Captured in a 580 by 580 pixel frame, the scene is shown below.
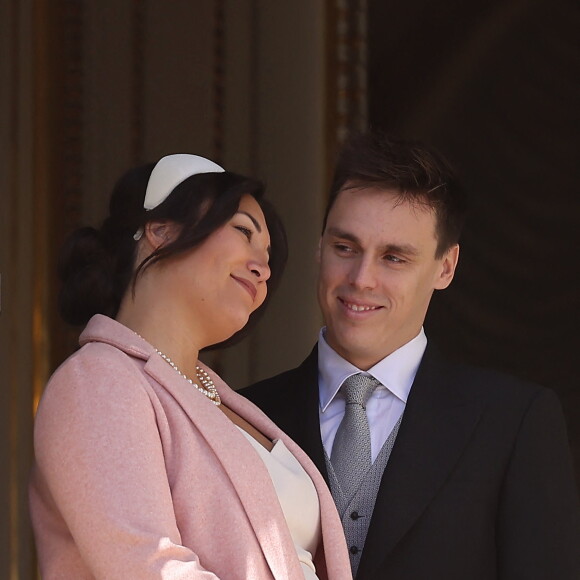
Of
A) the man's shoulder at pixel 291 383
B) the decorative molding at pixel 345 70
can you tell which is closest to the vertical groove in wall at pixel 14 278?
the decorative molding at pixel 345 70

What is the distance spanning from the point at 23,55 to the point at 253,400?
126 centimetres

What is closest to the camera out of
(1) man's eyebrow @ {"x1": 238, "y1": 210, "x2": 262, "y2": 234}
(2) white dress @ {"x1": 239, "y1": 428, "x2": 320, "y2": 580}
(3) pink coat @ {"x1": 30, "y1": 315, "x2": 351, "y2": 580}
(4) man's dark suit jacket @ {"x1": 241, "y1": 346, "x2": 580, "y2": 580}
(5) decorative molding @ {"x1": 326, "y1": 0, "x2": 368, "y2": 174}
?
(3) pink coat @ {"x1": 30, "y1": 315, "x2": 351, "y2": 580}

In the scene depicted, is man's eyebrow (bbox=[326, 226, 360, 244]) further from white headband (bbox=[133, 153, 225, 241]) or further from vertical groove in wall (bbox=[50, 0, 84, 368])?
vertical groove in wall (bbox=[50, 0, 84, 368])

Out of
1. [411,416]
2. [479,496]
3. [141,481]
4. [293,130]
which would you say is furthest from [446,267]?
[293,130]

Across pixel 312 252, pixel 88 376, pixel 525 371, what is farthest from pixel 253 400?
pixel 525 371

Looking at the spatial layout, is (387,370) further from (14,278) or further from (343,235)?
(14,278)

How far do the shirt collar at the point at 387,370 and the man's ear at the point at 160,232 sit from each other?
54 centimetres

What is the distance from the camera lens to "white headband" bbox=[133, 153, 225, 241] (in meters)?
1.90

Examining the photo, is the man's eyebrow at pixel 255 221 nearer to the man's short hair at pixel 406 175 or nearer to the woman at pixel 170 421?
the woman at pixel 170 421

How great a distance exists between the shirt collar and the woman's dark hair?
45 cm

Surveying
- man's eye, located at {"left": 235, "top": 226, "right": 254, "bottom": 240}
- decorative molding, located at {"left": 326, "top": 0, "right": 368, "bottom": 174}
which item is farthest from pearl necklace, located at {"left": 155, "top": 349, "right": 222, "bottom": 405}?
decorative molding, located at {"left": 326, "top": 0, "right": 368, "bottom": 174}

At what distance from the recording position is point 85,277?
1911 mm

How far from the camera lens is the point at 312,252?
11.1 ft

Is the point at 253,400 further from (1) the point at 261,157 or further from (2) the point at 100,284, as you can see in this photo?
(1) the point at 261,157
